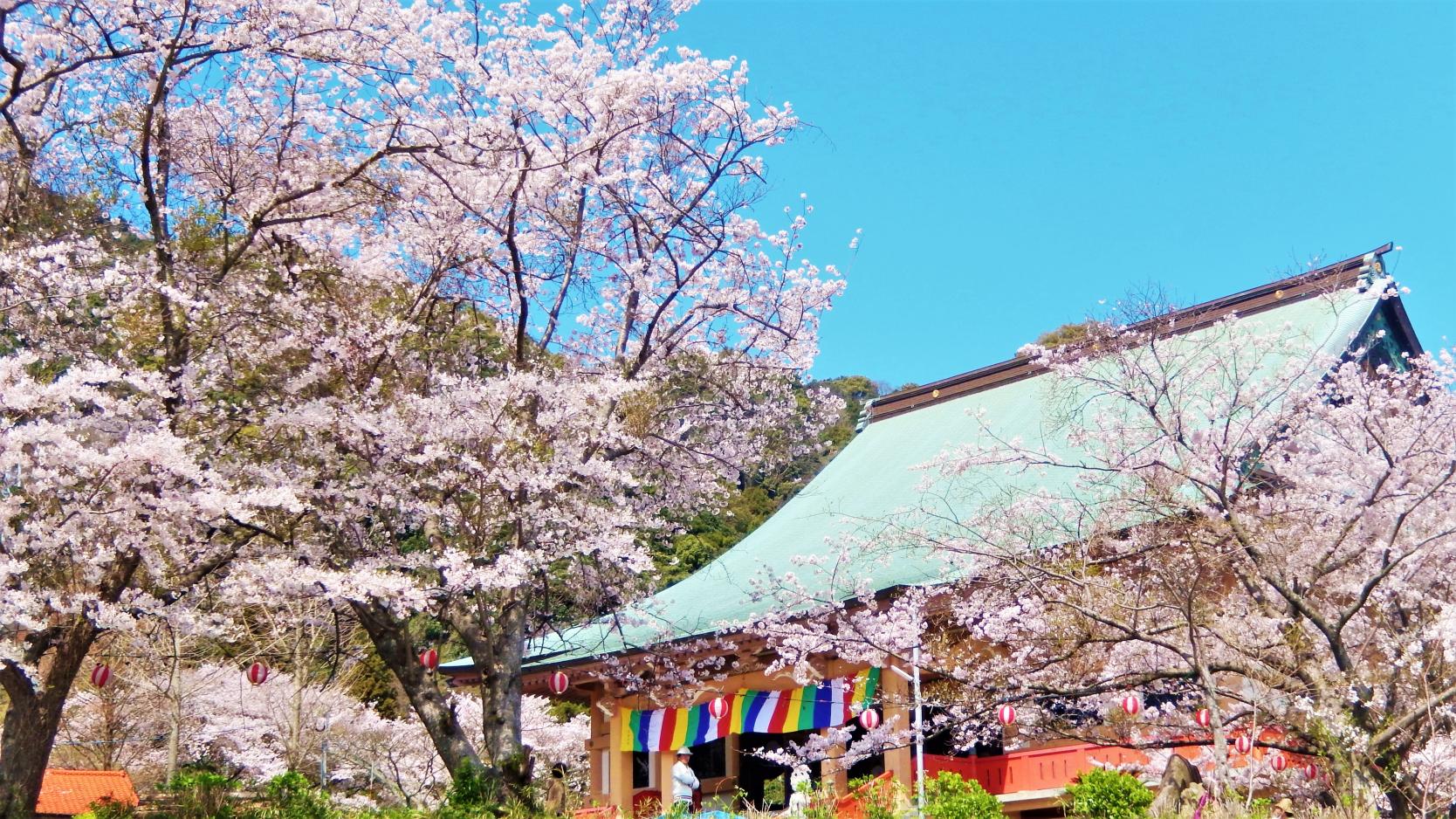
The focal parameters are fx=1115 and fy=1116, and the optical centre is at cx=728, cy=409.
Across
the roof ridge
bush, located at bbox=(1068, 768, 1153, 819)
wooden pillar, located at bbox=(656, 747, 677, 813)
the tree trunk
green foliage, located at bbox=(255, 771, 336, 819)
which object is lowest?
bush, located at bbox=(1068, 768, 1153, 819)

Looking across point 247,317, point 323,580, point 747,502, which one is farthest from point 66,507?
point 747,502

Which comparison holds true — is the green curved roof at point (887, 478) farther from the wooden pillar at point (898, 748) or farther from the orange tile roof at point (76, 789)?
the orange tile roof at point (76, 789)

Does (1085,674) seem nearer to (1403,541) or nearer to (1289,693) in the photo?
(1289,693)

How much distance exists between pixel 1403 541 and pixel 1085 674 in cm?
255

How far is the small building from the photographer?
1214 centimetres

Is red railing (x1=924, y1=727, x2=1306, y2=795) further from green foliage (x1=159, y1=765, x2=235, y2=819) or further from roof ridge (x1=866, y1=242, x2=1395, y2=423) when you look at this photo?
green foliage (x1=159, y1=765, x2=235, y2=819)

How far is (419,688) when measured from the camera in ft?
31.0

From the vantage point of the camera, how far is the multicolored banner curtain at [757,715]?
13.1 m

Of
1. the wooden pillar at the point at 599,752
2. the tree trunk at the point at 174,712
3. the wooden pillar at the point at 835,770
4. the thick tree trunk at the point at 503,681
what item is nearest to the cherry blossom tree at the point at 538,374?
the thick tree trunk at the point at 503,681

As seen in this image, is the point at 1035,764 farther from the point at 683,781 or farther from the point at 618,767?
the point at 618,767

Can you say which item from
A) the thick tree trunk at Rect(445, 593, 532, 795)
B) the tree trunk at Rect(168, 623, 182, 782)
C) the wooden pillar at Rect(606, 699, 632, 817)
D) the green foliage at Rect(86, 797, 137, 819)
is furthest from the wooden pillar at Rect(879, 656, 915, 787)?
the tree trunk at Rect(168, 623, 182, 782)

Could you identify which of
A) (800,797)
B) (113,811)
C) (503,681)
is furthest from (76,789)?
(800,797)

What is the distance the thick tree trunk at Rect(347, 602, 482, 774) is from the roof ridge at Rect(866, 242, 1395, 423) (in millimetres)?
5662

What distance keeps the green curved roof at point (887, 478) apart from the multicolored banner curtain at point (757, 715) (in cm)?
123
